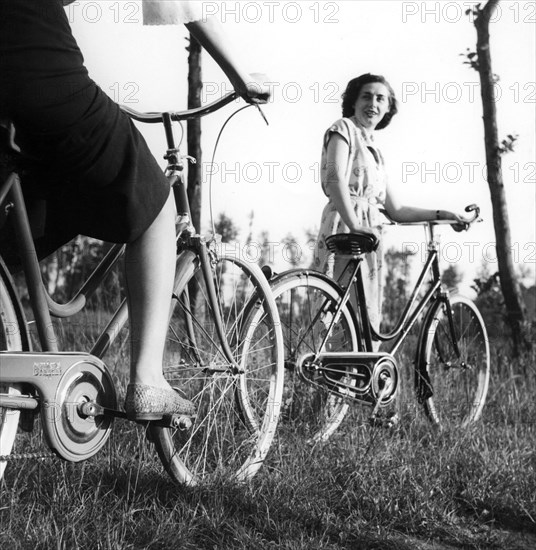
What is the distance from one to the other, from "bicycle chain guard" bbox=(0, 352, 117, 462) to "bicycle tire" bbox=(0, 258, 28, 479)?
0.16 m

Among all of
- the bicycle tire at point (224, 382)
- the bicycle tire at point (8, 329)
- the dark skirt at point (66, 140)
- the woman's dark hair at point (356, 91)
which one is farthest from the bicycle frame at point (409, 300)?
the bicycle tire at point (8, 329)

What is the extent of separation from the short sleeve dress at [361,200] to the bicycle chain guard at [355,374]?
1.08 feet

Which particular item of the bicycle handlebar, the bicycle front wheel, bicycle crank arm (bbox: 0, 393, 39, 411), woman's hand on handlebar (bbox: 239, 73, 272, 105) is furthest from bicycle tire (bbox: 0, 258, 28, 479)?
the bicycle front wheel

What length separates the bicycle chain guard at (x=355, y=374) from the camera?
3740 millimetres

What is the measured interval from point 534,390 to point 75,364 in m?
3.99

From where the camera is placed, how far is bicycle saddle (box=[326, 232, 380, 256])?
12.7ft

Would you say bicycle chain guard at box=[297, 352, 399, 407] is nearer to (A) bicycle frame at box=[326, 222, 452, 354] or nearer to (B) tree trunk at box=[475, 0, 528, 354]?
(A) bicycle frame at box=[326, 222, 452, 354]

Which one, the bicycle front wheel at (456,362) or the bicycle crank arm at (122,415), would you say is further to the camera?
the bicycle front wheel at (456,362)

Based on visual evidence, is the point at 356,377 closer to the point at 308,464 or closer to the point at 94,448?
the point at 308,464

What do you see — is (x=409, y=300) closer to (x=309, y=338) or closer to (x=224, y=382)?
(x=309, y=338)

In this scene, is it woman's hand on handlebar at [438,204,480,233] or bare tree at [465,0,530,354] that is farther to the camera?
bare tree at [465,0,530,354]

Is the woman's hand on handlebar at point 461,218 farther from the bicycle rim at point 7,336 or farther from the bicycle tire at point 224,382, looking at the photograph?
the bicycle rim at point 7,336

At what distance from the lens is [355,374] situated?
3939 millimetres

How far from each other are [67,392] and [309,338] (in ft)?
5.75
